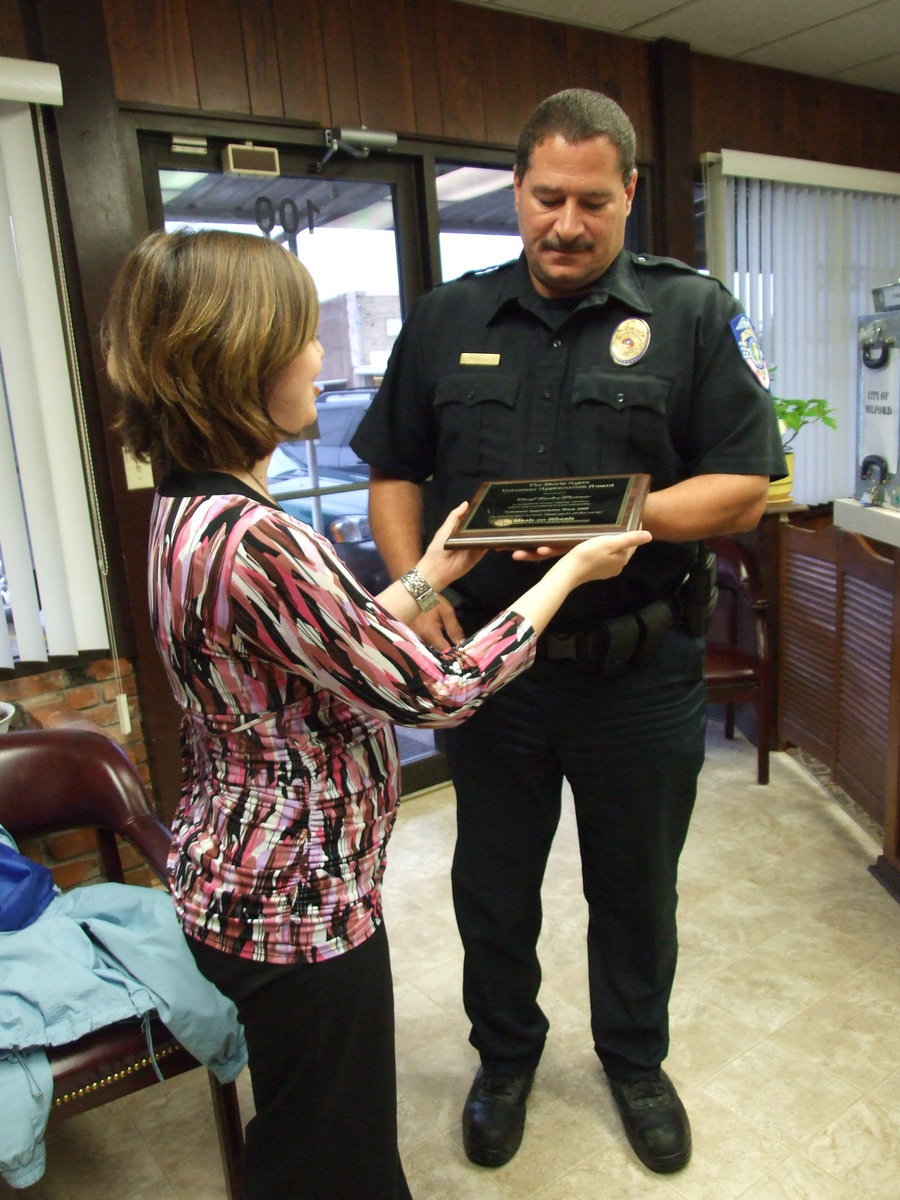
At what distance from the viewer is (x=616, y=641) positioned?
1392 millimetres

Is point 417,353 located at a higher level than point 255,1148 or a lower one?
higher

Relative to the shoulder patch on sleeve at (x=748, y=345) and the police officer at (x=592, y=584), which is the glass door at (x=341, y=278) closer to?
the police officer at (x=592, y=584)

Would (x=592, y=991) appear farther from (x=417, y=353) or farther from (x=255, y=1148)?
(x=417, y=353)

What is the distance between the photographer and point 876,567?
2.37 metres

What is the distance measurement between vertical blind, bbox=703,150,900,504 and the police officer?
2.46 metres

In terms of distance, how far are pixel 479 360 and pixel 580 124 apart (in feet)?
1.19

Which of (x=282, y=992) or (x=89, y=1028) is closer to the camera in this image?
(x=282, y=992)

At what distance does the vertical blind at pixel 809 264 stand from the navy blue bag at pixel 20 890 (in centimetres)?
321

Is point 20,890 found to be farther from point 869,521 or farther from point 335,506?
point 869,521

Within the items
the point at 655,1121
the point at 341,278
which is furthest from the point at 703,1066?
the point at 341,278

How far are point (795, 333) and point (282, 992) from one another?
370cm

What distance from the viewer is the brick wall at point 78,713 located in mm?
2234

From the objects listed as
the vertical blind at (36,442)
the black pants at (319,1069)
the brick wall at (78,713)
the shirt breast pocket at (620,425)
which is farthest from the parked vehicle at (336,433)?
the black pants at (319,1069)

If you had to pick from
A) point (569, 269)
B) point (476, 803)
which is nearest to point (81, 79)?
point (569, 269)
